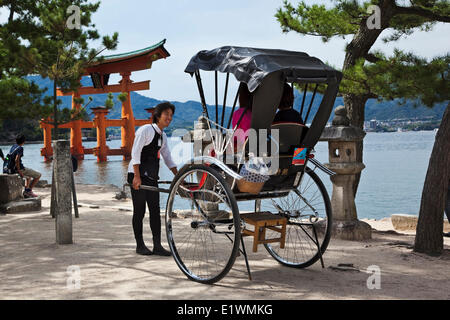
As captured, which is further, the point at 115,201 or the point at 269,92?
the point at 115,201

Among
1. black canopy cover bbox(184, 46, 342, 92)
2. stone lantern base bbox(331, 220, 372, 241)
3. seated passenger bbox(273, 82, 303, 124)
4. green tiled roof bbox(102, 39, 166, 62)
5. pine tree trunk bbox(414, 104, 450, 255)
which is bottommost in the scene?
stone lantern base bbox(331, 220, 372, 241)

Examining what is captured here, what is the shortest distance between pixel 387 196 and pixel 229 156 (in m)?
15.6

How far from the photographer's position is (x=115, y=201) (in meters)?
12.0

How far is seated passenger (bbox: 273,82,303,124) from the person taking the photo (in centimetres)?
425

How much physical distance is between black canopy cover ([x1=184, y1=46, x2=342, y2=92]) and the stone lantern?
2.33m

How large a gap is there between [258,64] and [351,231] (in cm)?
352

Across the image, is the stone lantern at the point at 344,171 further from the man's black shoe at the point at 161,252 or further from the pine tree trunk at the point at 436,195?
the man's black shoe at the point at 161,252

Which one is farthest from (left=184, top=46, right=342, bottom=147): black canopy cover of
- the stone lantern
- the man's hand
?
the stone lantern

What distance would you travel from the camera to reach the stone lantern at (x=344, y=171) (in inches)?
259

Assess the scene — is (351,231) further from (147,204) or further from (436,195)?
(147,204)

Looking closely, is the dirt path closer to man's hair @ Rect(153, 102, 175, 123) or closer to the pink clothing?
the pink clothing

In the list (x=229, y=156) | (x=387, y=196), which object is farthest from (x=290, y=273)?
(x=387, y=196)

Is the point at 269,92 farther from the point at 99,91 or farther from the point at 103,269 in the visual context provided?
A: the point at 99,91


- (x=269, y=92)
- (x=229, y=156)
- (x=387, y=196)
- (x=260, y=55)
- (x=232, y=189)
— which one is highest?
(x=260, y=55)
